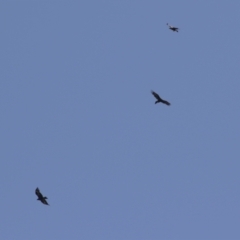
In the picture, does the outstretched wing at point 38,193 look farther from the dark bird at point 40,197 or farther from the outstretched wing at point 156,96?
the outstretched wing at point 156,96

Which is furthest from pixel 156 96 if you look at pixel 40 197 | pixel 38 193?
pixel 40 197

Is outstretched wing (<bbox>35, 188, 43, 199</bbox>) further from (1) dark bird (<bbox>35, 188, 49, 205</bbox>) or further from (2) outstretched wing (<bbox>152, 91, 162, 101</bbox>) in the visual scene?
(2) outstretched wing (<bbox>152, 91, 162, 101</bbox>)

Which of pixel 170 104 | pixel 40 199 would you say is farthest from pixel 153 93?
pixel 40 199

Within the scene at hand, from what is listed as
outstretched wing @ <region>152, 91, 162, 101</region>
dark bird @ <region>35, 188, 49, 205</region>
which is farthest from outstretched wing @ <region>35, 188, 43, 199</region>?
outstretched wing @ <region>152, 91, 162, 101</region>

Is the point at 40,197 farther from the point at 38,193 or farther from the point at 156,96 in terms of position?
the point at 156,96

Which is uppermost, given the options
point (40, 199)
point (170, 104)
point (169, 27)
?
point (169, 27)

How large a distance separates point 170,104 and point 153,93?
9.31 ft

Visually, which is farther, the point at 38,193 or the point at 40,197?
the point at 38,193

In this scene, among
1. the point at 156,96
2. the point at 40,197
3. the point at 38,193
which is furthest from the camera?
the point at 156,96

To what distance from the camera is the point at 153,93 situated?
118562 millimetres

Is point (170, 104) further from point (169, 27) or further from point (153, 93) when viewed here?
point (169, 27)

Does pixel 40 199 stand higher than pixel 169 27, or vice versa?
pixel 169 27

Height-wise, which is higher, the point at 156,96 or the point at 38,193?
the point at 156,96

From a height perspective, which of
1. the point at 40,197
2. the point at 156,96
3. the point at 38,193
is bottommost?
the point at 40,197
